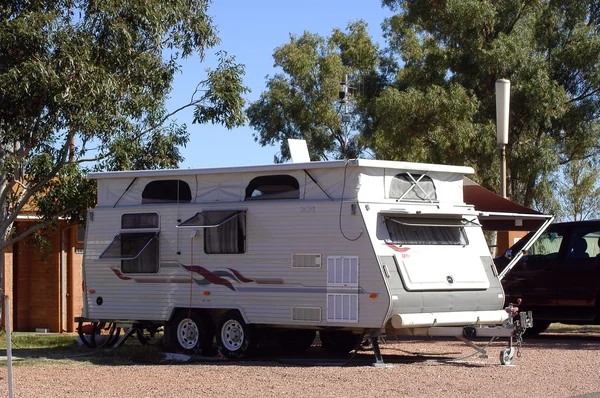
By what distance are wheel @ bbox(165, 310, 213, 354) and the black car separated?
5.28 m

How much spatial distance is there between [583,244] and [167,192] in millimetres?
7315

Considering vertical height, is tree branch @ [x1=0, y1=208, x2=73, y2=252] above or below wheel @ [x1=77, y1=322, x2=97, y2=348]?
above

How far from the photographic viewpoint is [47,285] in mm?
21406

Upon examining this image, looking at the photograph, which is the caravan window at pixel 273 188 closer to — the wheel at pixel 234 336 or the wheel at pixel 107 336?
the wheel at pixel 234 336

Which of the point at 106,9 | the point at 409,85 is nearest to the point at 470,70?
the point at 409,85

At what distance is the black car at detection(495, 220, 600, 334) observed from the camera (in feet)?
54.5

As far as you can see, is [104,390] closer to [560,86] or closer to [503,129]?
[503,129]

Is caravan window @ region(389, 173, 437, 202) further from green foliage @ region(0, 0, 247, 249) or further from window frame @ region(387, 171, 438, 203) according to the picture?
green foliage @ region(0, 0, 247, 249)

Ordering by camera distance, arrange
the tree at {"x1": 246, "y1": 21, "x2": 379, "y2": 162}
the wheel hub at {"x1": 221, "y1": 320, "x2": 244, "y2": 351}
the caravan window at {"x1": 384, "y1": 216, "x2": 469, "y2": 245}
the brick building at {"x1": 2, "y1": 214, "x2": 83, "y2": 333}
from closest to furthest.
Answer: the caravan window at {"x1": 384, "y1": 216, "x2": 469, "y2": 245} < the wheel hub at {"x1": 221, "y1": 320, "x2": 244, "y2": 351} < the brick building at {"x1": 2, "y1": 214, "x2": 83, "y2": 333} < the tree at {"x1": 246, "y1": 21, "x2": 379, "y2": 162}

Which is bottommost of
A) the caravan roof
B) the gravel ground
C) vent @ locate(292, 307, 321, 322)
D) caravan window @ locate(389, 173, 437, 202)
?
the gravel ground

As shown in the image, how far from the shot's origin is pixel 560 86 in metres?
27.0

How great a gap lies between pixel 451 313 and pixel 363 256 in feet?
4.96

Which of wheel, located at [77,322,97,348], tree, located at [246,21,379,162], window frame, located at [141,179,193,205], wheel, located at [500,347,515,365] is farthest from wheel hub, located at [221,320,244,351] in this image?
tree, located at [246,21,379,162]

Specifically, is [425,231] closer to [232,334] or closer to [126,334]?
[232,334]
